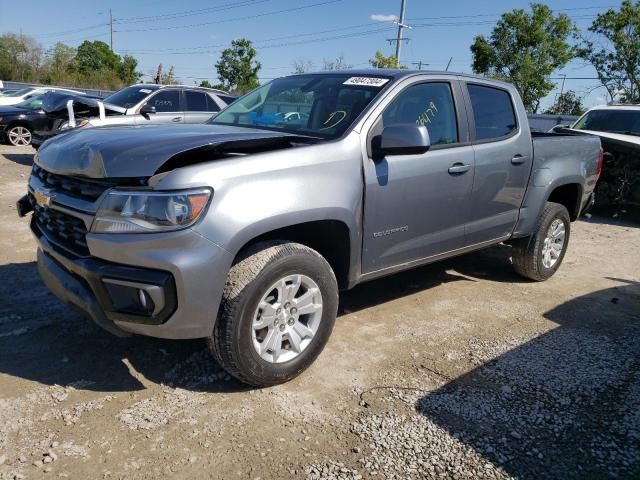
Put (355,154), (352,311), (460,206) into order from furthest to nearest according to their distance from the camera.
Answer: (352,311)
(460,206)
(355,154)

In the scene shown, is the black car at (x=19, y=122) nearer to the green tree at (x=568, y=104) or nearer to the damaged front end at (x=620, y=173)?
the damaged front end at (x=620, y=173)

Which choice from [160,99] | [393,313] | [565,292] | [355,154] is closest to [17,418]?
[355,154]

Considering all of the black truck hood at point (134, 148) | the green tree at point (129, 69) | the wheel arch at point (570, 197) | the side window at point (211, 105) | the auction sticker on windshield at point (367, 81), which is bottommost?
the wheel arch at point (570, 197)

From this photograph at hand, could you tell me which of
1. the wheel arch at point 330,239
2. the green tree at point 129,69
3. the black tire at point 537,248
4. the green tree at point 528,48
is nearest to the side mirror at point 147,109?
the black tire at point 537,248

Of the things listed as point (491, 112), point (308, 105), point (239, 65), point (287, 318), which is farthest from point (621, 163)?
point (239, 65)

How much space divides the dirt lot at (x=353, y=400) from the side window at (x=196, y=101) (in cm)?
631

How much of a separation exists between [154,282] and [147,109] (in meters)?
7.89

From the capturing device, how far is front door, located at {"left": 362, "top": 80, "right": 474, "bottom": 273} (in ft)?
11.1

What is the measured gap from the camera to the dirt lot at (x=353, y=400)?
247 cm

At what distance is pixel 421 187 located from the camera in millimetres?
3590

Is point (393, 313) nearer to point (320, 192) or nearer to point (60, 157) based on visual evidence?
point (320, 192)

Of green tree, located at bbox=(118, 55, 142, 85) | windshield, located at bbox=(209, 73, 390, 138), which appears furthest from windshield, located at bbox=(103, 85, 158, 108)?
green tree, located at bbox=(118, 55, 142, 85)

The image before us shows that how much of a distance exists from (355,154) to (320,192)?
1.27 ft

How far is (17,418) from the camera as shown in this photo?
8.73 ft
